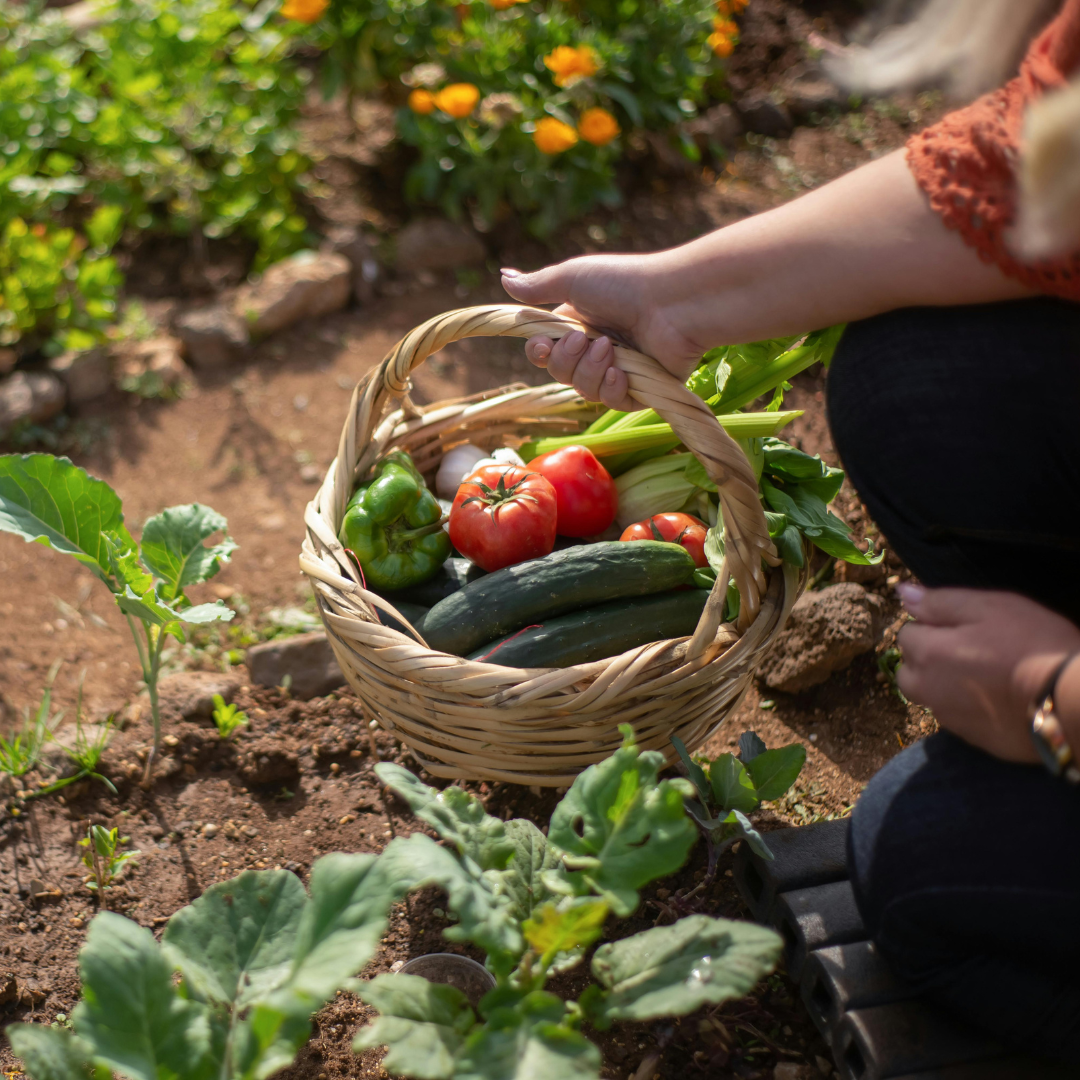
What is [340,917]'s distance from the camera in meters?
1.09

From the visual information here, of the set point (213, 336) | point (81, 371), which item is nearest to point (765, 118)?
point (213, 336)

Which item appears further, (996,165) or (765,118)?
(765,118)

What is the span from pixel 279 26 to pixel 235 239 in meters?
1.16

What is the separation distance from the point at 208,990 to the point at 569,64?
3.27m

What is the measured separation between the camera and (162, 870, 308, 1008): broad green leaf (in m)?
1.15

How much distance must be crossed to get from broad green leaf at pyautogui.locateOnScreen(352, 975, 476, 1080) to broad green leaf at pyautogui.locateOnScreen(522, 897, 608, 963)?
0.43 feet

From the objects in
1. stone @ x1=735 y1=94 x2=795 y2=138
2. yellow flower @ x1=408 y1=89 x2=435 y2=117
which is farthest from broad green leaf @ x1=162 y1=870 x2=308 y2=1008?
stone @ x1=735 y1=94 x2=795 y2=138

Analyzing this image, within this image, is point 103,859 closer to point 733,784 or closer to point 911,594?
point 733,784

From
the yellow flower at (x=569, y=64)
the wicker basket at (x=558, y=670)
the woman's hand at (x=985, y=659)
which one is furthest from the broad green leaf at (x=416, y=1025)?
the yellow flower at (x=569, y=64)

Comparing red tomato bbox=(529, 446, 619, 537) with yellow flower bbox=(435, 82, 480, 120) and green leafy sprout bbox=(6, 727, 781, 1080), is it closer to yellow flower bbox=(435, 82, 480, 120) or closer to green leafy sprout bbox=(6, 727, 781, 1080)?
green leafy sprout bbox=(6, 727, 781, 1080)

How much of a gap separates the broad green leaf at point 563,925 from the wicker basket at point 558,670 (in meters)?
0.39

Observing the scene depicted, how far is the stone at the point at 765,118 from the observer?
14.8ft

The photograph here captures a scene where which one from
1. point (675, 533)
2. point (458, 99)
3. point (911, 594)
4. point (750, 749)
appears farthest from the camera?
point (458, 99)

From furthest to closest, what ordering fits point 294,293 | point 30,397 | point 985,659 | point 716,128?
point 716,128, point 294,293, point 30,397, point 985,659
